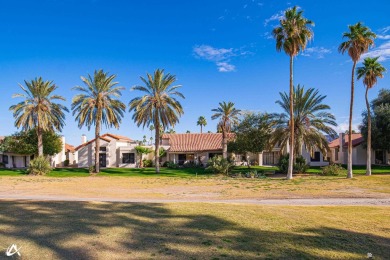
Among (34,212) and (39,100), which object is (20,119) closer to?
(39,100)

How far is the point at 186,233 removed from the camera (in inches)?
320

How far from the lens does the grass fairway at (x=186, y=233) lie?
22.1ft

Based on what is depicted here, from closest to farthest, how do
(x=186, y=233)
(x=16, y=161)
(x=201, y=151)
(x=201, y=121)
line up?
(x=186, y=233), (x=201, y=151), (x=16, y=161), (x=201, y=121)

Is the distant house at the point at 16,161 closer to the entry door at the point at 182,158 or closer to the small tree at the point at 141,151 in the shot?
the small tree at the point at 141,151

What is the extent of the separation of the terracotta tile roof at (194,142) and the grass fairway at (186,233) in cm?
4158

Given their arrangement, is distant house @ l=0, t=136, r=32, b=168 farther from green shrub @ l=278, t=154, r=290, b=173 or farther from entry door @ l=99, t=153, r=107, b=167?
green shrub @ l=278, t=154, r=290, b=173

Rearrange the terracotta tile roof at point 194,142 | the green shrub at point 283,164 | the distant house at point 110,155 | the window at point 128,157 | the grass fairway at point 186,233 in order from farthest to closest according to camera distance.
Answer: the window at point 128,157
the terracotta tile roof at point 194,142
the distant house at point 110,155
the green shrub at point 283,164
the grass fairway at point 186,233

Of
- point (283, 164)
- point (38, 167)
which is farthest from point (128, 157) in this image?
point (283, 164)

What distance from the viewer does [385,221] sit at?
10773 millimetres

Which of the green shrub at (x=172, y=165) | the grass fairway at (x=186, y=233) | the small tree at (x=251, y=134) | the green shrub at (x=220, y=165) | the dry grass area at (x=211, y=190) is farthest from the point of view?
the green shrub at (x=172, y=165)

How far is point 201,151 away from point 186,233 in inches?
1776

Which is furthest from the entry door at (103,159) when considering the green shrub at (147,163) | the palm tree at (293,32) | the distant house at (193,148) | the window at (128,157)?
the palm tree at (293,32)

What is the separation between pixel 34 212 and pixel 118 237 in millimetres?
4400

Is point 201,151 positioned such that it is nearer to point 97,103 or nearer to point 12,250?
point 97,103
